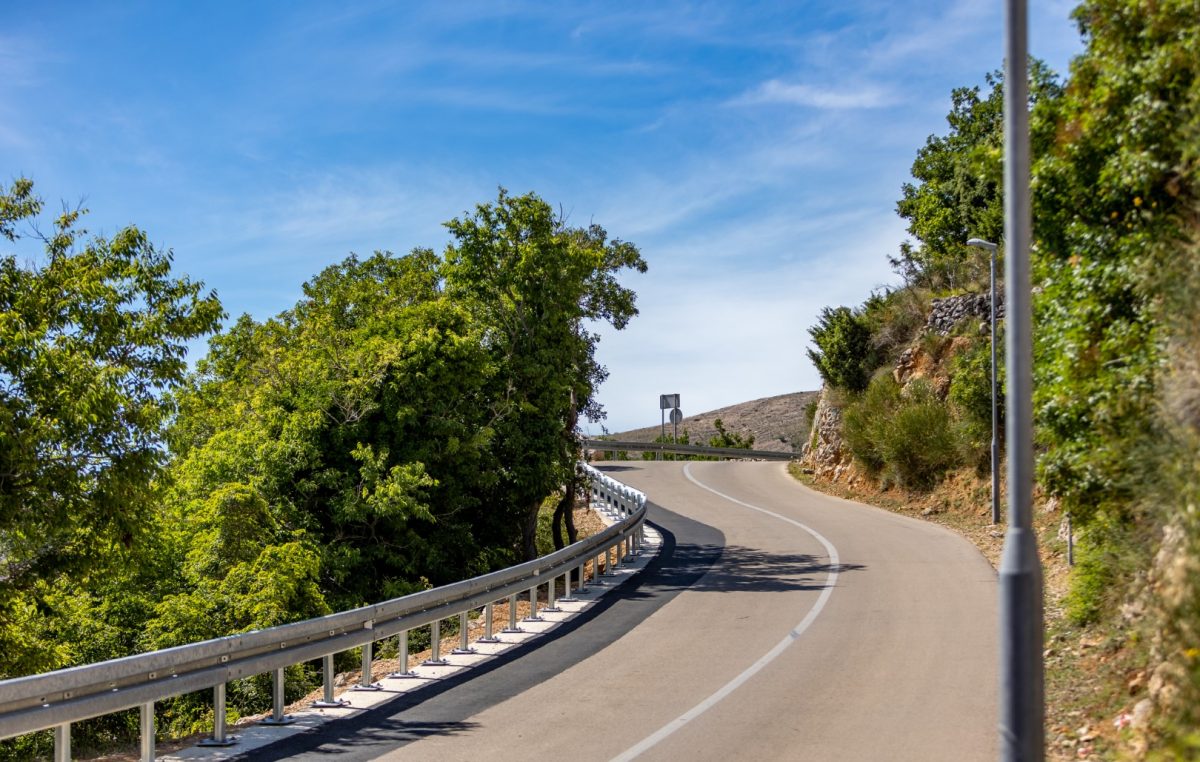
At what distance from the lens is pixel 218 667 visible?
366 inches

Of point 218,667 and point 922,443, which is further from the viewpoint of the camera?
point 922,443

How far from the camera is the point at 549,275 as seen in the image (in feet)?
78.0

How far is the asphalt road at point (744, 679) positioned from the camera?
9086 mm

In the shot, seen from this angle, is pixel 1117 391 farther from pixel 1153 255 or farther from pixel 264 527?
pixel 264 527

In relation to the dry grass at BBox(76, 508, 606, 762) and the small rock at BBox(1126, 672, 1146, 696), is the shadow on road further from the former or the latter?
the small rock at BBox(1126, 672, 1146, 696)

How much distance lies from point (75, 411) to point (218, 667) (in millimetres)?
4760

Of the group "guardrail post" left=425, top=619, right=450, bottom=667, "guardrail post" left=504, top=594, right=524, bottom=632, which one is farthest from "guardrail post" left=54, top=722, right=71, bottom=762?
"guardrail post" left=504, top=594, right=524, bottom=632

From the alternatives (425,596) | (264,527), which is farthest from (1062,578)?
(264,527)

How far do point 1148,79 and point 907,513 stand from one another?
24752 mm

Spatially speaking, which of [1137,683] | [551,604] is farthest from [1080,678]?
[551,604]

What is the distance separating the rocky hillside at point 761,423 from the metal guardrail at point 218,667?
58761mm

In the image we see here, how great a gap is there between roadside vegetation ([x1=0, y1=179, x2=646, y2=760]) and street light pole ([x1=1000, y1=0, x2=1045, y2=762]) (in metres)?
10.5

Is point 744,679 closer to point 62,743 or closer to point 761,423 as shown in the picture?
point 62,743

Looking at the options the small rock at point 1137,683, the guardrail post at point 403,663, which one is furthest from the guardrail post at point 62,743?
the small rock at point 1137,683
